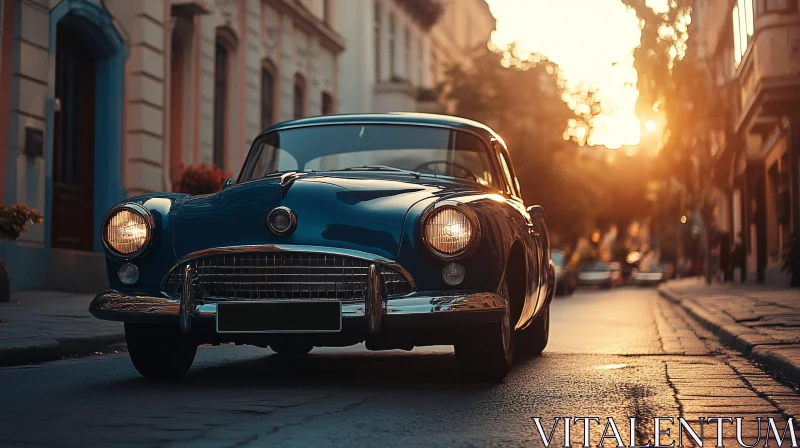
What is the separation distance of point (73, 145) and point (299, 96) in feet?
37.7

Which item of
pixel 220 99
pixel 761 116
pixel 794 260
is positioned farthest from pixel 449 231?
pixel 761 116

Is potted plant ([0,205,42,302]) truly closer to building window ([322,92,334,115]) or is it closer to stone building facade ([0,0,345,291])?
stone building facade ([0,0,345,291])

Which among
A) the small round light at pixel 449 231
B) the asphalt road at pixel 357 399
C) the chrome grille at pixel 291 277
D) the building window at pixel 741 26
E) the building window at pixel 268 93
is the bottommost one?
the asphalt road at pixel 357 399

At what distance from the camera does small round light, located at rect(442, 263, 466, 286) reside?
6145 mm

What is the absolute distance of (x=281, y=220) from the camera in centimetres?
617

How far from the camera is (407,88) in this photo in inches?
1407

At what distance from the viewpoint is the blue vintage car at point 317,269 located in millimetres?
6039

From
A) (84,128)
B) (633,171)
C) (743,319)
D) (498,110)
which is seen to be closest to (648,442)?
(743,319)

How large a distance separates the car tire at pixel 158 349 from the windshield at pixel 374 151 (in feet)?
4.60

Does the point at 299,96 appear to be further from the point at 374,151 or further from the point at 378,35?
the point at 374,151

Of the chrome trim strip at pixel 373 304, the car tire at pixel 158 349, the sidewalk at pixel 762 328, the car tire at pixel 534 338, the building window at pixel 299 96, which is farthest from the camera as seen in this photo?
the building window at pixel 299 96

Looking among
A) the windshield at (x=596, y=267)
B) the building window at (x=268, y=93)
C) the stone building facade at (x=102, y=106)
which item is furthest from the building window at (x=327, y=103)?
the windshield at (x=596, y=267)

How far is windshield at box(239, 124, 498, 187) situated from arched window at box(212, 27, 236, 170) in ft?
51.2

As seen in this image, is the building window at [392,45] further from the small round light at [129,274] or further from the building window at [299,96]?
the small round light at [129,274]
